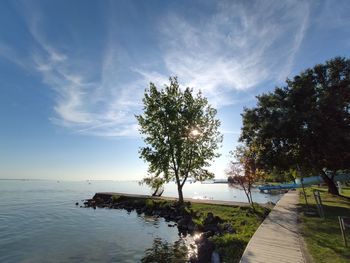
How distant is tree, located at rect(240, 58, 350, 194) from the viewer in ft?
94.3

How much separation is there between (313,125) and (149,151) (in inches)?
888

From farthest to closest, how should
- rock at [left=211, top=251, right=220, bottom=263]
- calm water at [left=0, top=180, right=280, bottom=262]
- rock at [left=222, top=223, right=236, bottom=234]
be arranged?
1. rock at [left=222, top=223, right=236, bottom=234]
2. calm water at [left=0, top=180, right=280, bottom=262]
3. rock at [left=211, top=251, right=220, bottom=263]

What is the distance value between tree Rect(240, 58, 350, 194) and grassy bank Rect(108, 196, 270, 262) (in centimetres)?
750

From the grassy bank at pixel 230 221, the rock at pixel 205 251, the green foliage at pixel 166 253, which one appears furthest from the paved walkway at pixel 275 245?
the green foliage at pixel 166 253

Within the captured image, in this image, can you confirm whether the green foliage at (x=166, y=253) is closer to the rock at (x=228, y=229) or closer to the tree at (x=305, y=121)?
the rock at (x=228, y=229)

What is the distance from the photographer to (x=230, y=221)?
83.5 feet

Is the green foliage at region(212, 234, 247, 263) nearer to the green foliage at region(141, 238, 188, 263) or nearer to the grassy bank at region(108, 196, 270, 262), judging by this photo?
the grassy bank at region(108, 196, 270, 262)

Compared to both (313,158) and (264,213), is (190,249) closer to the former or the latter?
(264,213)

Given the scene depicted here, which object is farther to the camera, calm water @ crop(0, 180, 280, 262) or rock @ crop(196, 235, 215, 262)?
calm water @ crop(0, 180, 280, 262)

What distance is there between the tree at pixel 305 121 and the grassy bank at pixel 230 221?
24.6 ft

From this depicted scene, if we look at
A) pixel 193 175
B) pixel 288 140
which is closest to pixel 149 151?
pixel 193 175

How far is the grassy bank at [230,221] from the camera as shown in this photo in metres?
16.2

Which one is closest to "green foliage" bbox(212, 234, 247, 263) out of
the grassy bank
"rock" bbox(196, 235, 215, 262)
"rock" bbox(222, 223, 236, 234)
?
the grassy bank

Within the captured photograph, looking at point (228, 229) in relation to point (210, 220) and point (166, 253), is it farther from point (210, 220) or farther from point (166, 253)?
point (166, 253)
